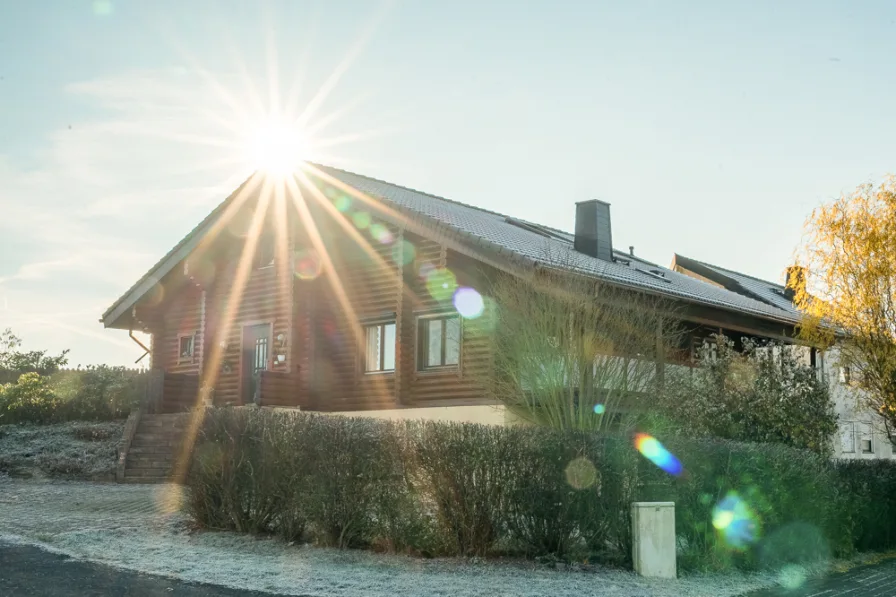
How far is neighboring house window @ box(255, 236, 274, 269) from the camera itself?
25797 mm

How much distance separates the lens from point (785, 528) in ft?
41.3

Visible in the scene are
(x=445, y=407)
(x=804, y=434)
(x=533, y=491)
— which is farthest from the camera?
(x=445, y=407)

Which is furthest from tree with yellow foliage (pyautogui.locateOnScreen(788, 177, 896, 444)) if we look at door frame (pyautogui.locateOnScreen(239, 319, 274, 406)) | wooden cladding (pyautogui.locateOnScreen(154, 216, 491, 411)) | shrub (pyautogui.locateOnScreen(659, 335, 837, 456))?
door frame (pyautogui.locateOnScreen(239, 319, 274, 406))

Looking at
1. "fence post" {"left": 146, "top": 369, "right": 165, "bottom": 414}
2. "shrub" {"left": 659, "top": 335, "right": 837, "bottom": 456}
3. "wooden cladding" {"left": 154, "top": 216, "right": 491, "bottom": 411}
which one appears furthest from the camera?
"fence post" {"left": 146, "top": 369, "right": 165, "bottom": 414}

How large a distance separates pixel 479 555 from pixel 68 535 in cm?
522

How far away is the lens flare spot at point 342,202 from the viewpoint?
22.8 meters

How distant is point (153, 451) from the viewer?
20297 millimetres

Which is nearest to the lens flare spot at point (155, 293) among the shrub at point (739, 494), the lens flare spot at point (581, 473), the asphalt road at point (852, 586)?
the lens flare spot at point (581, 473)

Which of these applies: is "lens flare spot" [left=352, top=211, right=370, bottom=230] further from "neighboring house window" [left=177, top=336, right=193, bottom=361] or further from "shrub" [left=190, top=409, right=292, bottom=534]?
"shrub" [left=190, top=409, right=292, bottom=534]

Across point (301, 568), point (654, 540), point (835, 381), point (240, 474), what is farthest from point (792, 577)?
point (835, 381)

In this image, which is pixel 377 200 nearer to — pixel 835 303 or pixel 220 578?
pixel 835 303

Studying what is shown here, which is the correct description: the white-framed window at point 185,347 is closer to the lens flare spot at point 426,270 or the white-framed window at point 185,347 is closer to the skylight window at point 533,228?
the lens flare spot at point 426,270

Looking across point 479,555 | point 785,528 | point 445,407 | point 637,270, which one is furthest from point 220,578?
point 637,270

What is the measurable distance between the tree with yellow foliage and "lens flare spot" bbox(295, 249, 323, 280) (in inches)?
457
